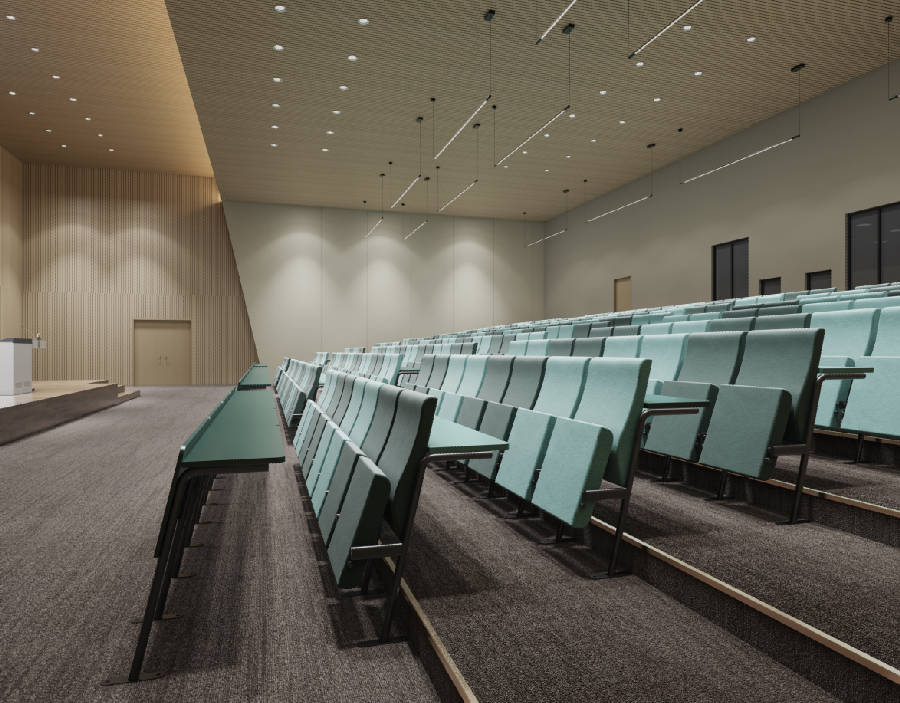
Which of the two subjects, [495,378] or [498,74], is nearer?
[495,378]

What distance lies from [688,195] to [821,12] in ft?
10.3

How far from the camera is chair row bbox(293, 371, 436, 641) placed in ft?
3.33

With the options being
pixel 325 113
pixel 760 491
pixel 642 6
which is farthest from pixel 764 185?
pixel 760 491

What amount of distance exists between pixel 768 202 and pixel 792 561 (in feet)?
21.3

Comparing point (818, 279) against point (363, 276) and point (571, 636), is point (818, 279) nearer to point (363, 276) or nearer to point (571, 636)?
point (571, 636)

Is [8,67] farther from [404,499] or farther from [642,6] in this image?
[404,499]

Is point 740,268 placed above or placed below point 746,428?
above

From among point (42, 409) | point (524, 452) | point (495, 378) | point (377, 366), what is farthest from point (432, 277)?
point (524, 452)

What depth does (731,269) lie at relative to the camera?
704 cm

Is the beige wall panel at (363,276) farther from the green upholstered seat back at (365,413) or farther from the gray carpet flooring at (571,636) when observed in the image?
the gray carpet flooring at (571,636)

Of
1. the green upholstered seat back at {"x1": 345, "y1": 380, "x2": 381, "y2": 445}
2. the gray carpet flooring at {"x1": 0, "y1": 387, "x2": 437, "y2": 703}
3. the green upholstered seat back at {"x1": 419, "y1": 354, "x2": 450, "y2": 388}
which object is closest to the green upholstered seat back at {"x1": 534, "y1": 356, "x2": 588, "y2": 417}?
the green upholstered seat back at {"x1": 345, "y1": 380, "x2": 381, "y2": 445}

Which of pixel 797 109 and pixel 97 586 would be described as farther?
pixel 797 109

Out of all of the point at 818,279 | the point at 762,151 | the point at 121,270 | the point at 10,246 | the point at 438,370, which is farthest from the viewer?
the point at 121,270

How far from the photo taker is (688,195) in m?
7.64
